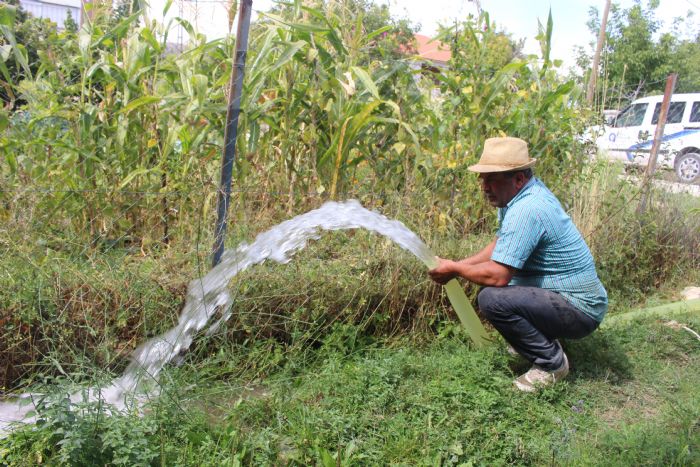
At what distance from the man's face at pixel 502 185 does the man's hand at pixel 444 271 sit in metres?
0.46

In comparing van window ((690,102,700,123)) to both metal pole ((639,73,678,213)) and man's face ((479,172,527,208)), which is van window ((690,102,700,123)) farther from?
man's face ((479,172,527,208))

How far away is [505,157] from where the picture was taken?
131 inches

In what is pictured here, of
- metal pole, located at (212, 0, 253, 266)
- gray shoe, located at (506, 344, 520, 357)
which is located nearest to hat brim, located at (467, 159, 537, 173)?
gray shoe, located at (506, 344, 520, 357)

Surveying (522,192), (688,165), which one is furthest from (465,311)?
(688,165)

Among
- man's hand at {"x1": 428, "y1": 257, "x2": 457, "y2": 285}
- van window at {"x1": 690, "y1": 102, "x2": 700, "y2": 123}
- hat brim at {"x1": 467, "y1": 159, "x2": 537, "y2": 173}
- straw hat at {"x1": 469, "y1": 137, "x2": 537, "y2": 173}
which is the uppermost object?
van window at {"x1": 690, "y1": 102, "x2": 700, "y2": 123}

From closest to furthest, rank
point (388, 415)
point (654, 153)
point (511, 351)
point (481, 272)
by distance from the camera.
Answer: point (388, 415)
point (481, 272)
point (511, 351)
point (654, 153)

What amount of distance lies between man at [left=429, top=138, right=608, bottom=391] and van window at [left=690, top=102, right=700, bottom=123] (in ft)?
39.9

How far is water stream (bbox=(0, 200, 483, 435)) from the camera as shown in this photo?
302cm

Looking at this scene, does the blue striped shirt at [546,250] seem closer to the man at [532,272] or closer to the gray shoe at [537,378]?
the man at [532,272]

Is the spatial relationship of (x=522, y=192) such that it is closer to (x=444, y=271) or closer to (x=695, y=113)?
(x=444, y=271)

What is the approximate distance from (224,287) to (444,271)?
4.01 ft

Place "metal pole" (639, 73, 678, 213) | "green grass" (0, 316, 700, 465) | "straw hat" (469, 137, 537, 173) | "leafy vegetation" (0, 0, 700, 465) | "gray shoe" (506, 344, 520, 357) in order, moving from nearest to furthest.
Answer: "green grass" (0, 316, 700, 465) → "leafy vegetation" (0, 0, 700, 465) → "straw hat" (469, 137, 537, 173) → "gray shoe" (506, 344, 520, 357) → "metal pole" (639, 73, 678, 213)

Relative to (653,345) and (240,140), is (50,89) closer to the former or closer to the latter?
(240,140)

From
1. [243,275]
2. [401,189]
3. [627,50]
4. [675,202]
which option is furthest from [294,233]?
[627,50]
